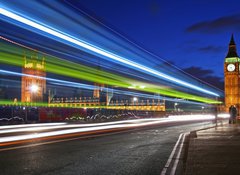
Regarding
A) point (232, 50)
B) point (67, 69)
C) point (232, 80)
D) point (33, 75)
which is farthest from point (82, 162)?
point (232, 50)

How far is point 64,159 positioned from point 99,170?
2.22m

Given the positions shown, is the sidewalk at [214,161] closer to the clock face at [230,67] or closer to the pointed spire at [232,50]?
the clock face at [230,67]

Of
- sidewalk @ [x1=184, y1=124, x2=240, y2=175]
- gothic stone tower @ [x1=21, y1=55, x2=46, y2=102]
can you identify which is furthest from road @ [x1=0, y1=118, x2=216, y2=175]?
gothic stone tower @ [x1=21, y1=55, x2=46, y2=102]

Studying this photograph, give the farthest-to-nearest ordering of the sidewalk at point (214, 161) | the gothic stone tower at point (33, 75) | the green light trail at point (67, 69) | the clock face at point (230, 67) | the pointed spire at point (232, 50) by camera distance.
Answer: the pointed spire at point (232, 50), the clock face at point (230, 67), the gothic stone tower at point (33, 75), the green light trail at point (67, 69), the sidewalk at point (214, 161)

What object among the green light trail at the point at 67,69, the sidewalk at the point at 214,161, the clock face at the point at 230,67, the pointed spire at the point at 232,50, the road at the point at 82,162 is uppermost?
the pointed spire at the point at 232,50

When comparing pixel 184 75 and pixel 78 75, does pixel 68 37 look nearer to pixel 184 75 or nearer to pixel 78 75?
pixel 78 75

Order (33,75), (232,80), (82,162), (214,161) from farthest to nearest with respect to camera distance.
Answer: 1. (232,80)
2. (33,75)
3. (82,162)
4. (214,161)

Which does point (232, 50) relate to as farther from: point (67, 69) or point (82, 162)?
point (82, 162)

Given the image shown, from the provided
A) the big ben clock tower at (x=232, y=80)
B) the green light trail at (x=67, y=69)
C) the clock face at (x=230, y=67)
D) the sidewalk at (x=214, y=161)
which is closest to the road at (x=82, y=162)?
the sidewalk at (x=214, y=161)

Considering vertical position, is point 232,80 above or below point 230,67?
below

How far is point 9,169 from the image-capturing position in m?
9.16

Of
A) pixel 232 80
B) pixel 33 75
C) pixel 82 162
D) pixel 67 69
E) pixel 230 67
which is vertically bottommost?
pixel 82 162

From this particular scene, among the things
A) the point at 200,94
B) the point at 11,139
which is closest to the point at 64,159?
the point at 11,139

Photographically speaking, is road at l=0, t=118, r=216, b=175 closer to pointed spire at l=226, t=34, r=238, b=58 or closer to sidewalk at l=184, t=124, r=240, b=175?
sidewalk at l=184, t=124, r=240, b=175
